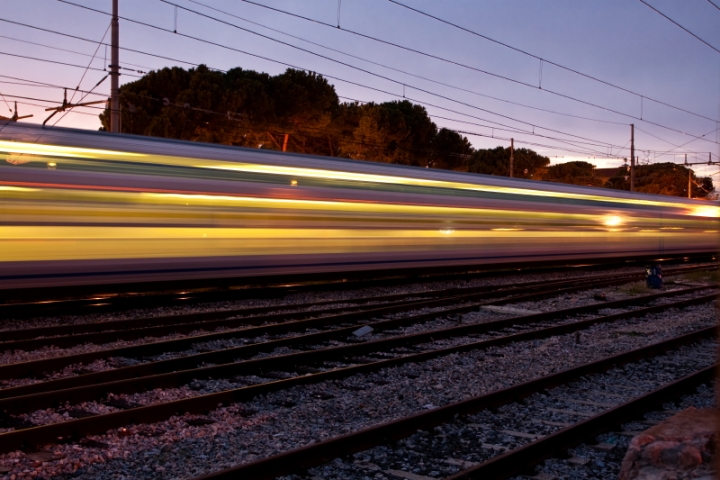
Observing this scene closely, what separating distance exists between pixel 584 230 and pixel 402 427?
Answer: 16.1 metres

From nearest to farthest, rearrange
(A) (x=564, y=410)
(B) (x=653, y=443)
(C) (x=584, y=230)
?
1. (B) (x=653, y=443)
2. (A) (x=564, y=410)
3. (C) (x=584, y=230)

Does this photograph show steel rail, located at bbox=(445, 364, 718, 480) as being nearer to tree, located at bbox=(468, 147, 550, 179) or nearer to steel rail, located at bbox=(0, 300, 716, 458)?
steel rail, located at bbox=(0, 300, 716, 458)

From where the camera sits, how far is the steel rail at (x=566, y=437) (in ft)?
14.3

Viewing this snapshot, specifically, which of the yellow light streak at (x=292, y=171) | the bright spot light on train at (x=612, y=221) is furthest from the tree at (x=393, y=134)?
the yellow light streak at (x=292, y=171)

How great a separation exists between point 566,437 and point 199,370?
11.0 ft

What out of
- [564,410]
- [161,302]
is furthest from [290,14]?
[564,410]

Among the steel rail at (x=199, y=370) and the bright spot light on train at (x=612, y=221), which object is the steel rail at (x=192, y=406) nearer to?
the steel rail at (x=199, y=370)

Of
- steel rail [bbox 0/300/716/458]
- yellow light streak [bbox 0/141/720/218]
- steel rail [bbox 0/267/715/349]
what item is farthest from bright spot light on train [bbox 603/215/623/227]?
steel rail [bbox 0/300/716/458]

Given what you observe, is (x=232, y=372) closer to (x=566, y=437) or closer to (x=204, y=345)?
(x=204, y=345)

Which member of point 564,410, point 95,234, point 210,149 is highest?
point 210,149

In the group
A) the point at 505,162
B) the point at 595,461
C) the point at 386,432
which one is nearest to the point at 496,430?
the point at 595,461

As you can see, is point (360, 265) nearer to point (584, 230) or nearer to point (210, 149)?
point (210, 149)

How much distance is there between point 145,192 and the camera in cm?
1091

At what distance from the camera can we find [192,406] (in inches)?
221
